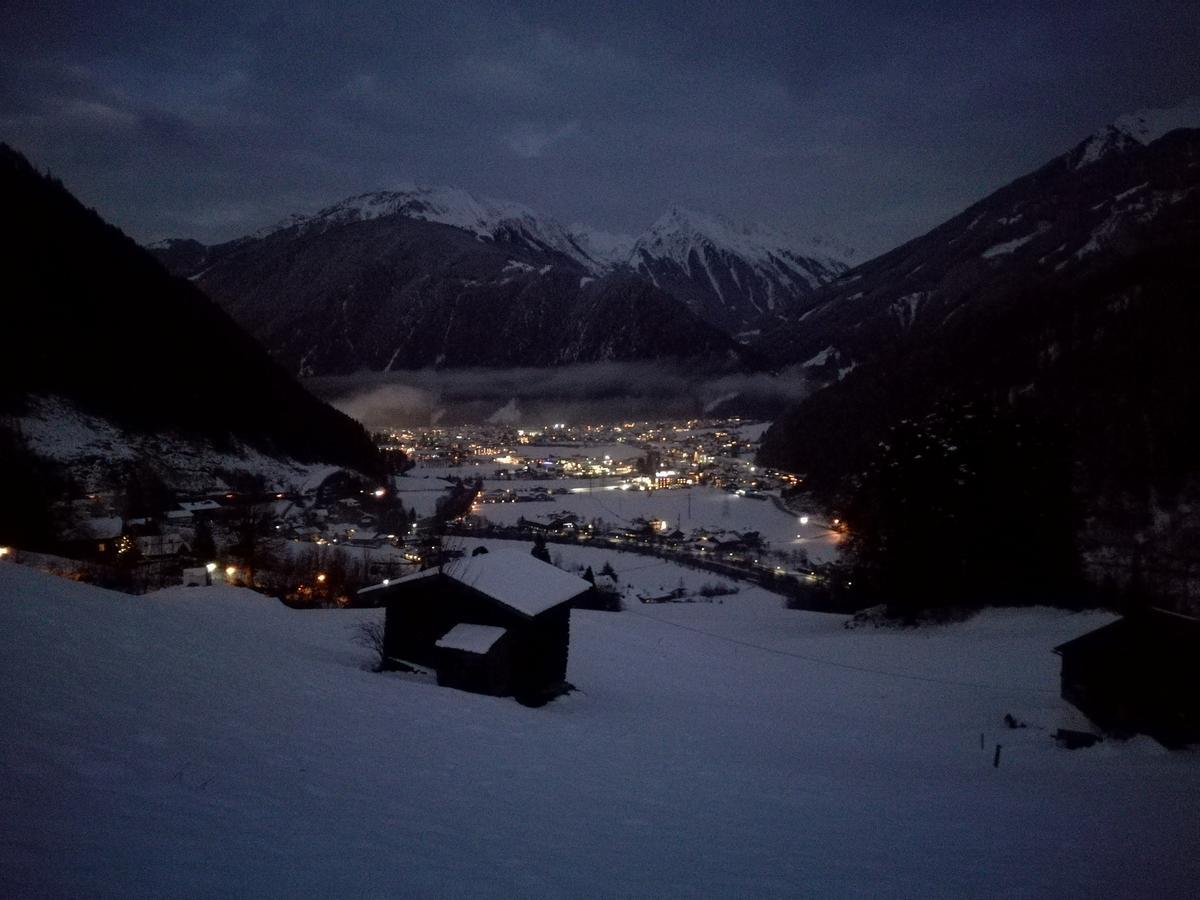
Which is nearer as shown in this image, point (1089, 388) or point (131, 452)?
point (131, 452)

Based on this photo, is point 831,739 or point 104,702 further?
point 831,739

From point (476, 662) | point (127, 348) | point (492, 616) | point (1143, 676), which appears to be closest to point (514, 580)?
point (492, 616)

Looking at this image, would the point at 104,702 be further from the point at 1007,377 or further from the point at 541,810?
the point at 1007,377

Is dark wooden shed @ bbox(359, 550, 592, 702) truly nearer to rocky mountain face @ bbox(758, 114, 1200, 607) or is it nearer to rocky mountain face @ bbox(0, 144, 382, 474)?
rocky mountain face @ bbox(758, 114, 1200, 607)

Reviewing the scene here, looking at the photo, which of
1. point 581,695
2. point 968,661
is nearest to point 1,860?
point 581,695

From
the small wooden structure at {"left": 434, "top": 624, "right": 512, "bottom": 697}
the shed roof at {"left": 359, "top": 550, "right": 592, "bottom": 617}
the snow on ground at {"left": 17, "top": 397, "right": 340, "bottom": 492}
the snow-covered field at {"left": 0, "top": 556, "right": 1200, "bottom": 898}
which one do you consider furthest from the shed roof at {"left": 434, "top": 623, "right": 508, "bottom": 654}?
the snow on ground at {"left": 17, "top": 397, "right": 340, "bottom": 492}

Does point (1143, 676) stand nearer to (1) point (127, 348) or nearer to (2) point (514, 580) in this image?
(2) point (514, 580)

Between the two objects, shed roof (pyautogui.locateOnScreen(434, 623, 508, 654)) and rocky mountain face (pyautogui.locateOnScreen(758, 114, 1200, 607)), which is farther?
rocky mountain face (pyautogui.locateOnScreen(758, 114, 1200, 607))
